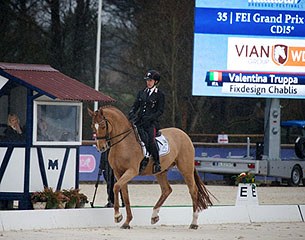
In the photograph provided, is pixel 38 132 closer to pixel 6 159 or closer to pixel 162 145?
pixel 6 159

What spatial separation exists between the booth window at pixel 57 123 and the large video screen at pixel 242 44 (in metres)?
12.6

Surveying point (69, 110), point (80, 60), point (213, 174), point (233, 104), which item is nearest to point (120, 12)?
point (80, 60)

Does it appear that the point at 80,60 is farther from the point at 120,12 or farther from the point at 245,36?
the point at 245,36

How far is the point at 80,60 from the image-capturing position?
4419cm

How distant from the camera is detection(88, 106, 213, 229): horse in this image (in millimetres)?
17750

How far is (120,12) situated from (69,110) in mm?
26030

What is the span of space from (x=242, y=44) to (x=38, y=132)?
1400 centimetres

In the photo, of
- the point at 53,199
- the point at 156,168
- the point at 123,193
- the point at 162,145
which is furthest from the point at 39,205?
the point at 162,145

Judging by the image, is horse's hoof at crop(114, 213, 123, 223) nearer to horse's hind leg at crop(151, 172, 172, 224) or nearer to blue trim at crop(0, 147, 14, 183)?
horse's hind leg at crop(151, 172, 172, 224)

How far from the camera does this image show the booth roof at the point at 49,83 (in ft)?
A: 61.2

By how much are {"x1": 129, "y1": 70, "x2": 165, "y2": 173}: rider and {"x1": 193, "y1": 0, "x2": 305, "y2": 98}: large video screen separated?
1367cm

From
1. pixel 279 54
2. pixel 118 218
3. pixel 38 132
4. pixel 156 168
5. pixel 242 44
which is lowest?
pixel 118 218

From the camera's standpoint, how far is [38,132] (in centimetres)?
1906

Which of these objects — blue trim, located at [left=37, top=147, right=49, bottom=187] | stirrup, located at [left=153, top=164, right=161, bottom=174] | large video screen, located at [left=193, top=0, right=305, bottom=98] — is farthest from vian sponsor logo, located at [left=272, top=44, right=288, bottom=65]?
blue trim, located at [left=37, top=147, right=49, bottom=187]
